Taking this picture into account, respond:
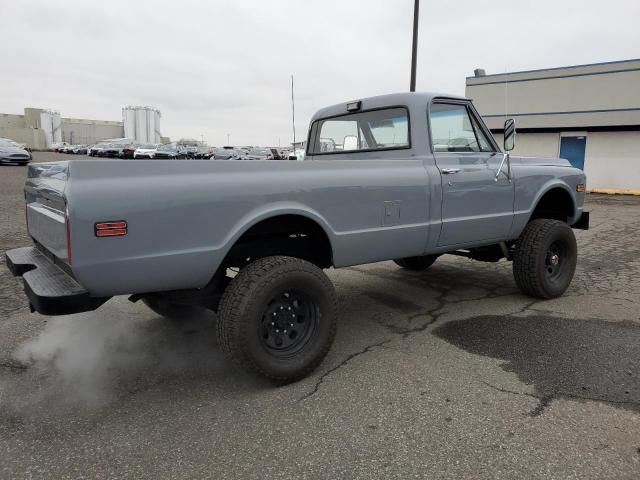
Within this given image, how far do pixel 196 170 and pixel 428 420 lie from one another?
6.30 feet

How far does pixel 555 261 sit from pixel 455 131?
188cm

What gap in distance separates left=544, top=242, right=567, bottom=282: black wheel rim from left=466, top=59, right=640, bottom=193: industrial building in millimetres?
14655

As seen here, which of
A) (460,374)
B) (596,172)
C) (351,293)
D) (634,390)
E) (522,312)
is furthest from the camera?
(596,172)

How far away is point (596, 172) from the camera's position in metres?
19.1

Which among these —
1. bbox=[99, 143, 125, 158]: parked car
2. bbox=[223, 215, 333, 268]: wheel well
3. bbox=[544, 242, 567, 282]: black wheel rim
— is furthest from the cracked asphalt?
bbox=[99, 143, 125, 158]: parked car

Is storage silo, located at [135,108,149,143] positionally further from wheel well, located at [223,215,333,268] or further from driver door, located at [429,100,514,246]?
wheel well, located at [223,215,333,268]

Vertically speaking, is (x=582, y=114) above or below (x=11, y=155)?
above

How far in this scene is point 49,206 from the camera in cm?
297

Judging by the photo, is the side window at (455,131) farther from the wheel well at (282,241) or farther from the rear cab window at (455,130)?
the wheel well at (282,241)

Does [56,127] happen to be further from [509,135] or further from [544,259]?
[544,259]

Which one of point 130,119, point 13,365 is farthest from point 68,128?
point 13,365

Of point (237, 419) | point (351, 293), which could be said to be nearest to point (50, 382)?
point (237, 419)

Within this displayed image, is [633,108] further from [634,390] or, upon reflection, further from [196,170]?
[196,170]

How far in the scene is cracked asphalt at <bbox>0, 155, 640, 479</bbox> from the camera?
92.7 inches
